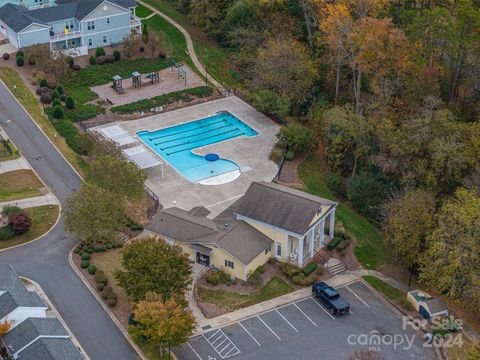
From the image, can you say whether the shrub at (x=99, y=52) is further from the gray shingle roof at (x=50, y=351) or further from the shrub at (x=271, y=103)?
the gray shingle roof at (x=50, y=351)

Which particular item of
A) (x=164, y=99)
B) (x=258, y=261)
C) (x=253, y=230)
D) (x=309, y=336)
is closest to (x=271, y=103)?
(x=164, y=99)

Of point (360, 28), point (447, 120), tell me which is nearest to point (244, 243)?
point (447, 120)

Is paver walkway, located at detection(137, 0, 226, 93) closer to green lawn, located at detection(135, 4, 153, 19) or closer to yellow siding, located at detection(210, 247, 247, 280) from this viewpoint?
green lawn, located at detection(135, 4, 153, 19)

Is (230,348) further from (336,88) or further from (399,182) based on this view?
(336,88)

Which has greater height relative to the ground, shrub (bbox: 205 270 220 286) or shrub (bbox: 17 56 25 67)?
shrub (bbox: 17 56 25 67)

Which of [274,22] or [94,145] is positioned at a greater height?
[274,22]

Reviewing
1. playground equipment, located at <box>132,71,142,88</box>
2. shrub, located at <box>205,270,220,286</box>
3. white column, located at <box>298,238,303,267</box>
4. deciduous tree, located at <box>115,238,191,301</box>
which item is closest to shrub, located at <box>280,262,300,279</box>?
white column, located at <box>298,238,303,267</box>

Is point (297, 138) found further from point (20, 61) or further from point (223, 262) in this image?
point (20, 61)
